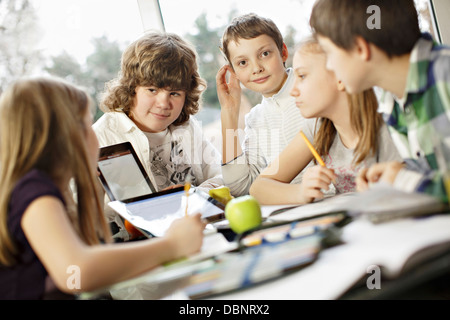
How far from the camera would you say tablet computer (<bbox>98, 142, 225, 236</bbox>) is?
3.63ft

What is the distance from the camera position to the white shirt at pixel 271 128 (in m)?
1.79

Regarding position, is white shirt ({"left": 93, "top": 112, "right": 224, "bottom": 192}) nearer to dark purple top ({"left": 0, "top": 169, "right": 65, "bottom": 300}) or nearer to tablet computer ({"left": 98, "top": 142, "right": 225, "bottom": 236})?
tablet computer ({"left": 98, "top": 142, "right": 225, "bottom": 236})

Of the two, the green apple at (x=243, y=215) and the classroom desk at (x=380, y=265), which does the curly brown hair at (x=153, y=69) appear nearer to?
the green apple at (x=243, y=215)

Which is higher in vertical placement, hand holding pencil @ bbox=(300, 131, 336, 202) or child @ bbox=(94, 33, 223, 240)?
child @ bbox=(94, 33, 223, 240)

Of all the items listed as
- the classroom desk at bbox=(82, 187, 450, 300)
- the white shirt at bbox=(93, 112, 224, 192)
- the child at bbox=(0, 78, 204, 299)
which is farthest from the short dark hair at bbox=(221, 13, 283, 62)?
the classroom desk at bbox=(82, 187, 450, 300)

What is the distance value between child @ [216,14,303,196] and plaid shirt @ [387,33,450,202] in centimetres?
77

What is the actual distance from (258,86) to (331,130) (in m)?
0.51

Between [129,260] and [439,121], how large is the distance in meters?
0.70

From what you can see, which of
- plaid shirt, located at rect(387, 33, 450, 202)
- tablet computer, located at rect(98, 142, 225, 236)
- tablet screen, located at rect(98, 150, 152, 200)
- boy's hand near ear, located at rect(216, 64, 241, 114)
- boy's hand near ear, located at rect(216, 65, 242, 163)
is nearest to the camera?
plaid shirt, located at rect(387, 33, 450, 202)

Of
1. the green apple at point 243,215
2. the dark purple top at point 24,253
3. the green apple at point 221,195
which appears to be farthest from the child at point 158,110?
the dark purple top at point 24,253

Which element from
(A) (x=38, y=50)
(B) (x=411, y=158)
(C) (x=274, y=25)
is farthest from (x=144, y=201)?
(A) (x=38, y=50)

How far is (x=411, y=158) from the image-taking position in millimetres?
1081

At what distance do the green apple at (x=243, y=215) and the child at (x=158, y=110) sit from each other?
0.70 metres
